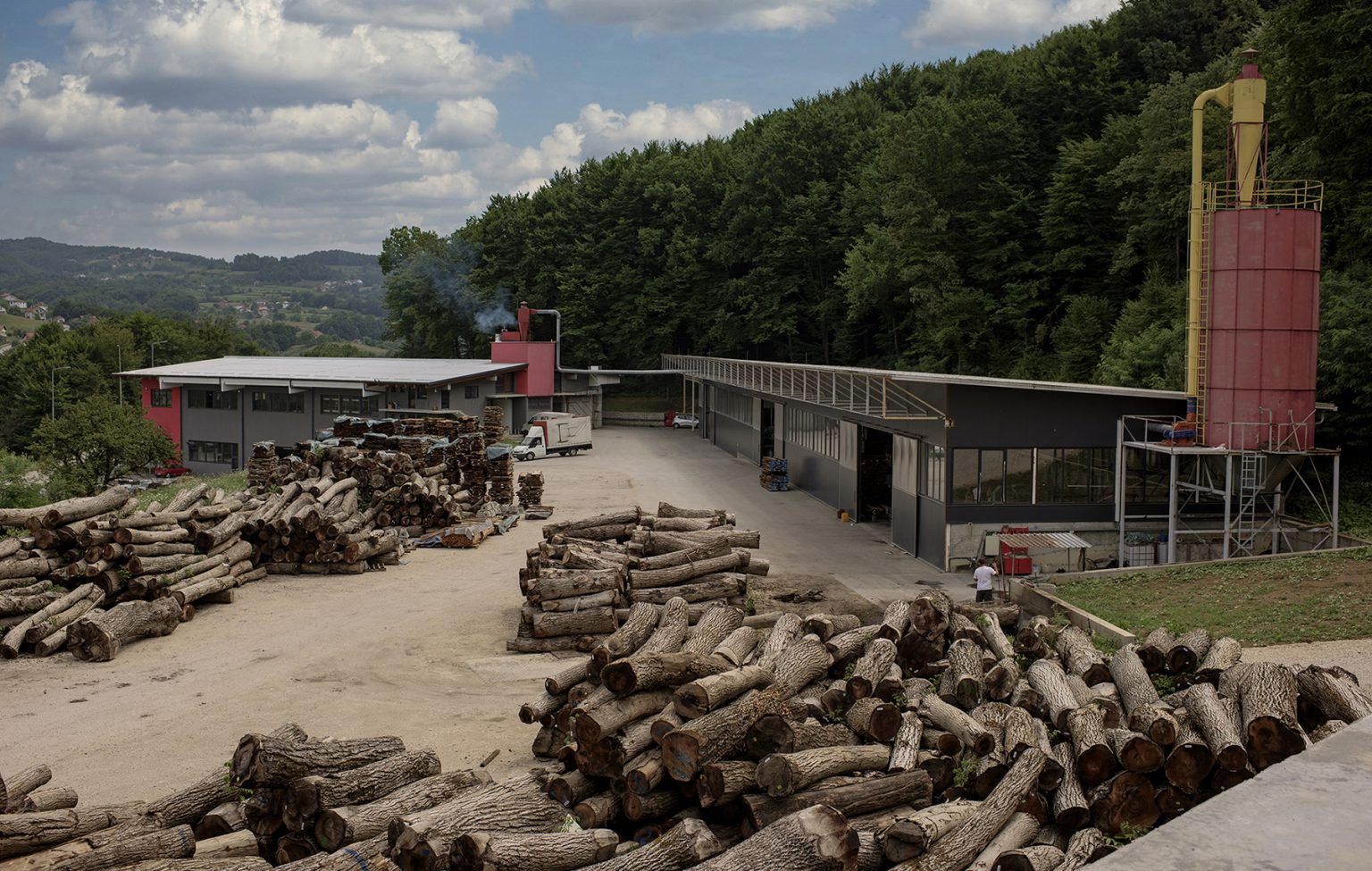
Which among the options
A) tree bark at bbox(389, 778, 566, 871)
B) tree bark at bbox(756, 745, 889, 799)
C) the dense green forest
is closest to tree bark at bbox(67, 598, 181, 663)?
tree bark at bbox(389, 778, 566, 871)

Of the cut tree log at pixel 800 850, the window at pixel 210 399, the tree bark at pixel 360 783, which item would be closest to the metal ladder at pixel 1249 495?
the cut tree log at pixel 800 850

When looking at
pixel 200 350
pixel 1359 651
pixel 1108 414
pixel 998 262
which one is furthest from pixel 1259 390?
pixel 200 350

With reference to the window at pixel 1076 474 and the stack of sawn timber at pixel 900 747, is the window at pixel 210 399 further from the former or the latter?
the stack of sawn timber at pixel 900 747

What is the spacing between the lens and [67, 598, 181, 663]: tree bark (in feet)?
62.5

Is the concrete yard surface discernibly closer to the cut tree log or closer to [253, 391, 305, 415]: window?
the cut tree log

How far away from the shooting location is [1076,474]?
1066 inches

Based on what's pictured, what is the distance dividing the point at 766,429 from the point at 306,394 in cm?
2306

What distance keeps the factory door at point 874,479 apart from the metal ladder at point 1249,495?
1096 cm

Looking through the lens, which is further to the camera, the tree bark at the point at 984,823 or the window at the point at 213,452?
the window at the point at 213,452

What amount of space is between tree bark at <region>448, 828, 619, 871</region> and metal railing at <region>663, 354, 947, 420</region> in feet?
59.6

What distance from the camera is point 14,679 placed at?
17922mm

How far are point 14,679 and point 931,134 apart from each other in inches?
2063

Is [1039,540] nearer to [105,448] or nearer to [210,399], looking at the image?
[210,399]

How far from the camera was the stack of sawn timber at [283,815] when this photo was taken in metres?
9.80
